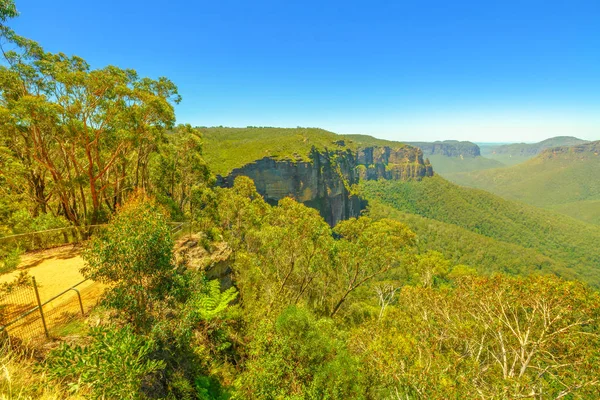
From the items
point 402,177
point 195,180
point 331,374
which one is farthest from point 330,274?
point 402,177

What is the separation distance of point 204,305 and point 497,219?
166335mm

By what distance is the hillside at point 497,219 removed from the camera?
114438 mm

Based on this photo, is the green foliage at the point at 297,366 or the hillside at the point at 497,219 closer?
the green foliage at the point at 297,366

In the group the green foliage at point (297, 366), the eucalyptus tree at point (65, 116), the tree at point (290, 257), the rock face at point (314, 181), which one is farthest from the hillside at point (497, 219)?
the eucalyptus tree at point (65, 116)

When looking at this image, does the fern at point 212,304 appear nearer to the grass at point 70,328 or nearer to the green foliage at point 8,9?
the grass at point 70,328

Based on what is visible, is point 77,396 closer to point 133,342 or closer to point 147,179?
point 133,342

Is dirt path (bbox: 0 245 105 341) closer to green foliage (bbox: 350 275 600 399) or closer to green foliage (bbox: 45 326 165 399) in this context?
green foliage (bbox: 45 326 165 399)

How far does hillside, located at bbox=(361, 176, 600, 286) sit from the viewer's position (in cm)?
11444

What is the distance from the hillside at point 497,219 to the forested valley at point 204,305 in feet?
289

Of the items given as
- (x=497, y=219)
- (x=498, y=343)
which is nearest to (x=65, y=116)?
(x=498, y=343)

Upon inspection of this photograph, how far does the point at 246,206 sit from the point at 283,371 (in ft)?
67.3

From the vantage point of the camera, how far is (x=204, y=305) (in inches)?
460

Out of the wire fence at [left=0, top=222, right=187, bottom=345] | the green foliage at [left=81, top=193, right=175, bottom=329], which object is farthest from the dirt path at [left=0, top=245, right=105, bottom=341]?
the green foliage at [left=81, top=193, right=175, bottom=329]

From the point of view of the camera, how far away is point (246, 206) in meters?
29.4
